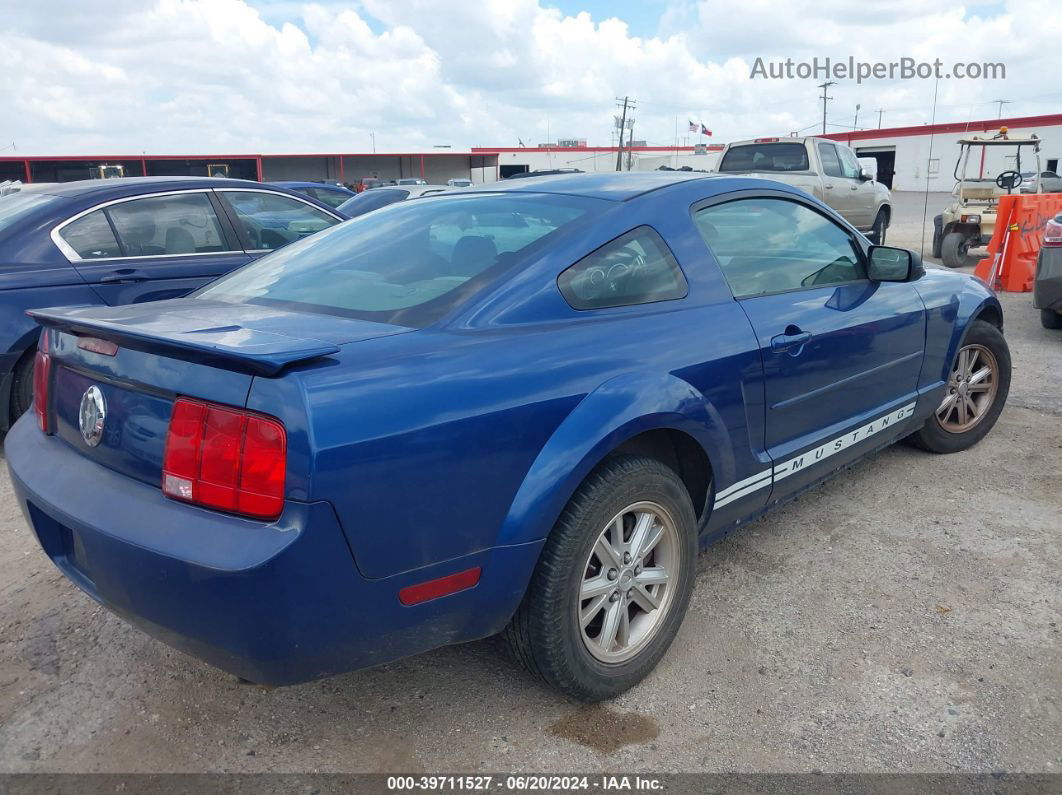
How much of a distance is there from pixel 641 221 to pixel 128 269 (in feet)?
11.9

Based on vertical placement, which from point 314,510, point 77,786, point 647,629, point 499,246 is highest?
point 499,246

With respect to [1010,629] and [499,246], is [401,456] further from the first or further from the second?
[1010,629]

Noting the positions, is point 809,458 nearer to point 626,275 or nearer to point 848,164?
point 626,275

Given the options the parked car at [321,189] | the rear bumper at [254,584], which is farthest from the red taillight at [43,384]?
the parked car at [321,189]

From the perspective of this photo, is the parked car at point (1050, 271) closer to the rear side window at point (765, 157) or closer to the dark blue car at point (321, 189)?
Answer: the rear side window at point (765, 157)

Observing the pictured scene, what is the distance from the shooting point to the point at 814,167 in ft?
39.7

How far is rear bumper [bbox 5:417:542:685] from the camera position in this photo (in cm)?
183

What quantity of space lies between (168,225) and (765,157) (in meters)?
9.38

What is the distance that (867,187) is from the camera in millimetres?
13320

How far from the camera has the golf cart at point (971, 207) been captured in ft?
40.4

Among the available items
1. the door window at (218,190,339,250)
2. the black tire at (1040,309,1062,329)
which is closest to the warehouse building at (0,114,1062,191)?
the black tire at (1040,309,1062,329)

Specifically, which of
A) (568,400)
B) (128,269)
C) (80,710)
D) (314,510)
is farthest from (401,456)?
(128,269)

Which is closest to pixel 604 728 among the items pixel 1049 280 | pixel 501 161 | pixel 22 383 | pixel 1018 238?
pixel 22 383

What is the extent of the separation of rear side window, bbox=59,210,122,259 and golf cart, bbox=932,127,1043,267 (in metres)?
11.4
